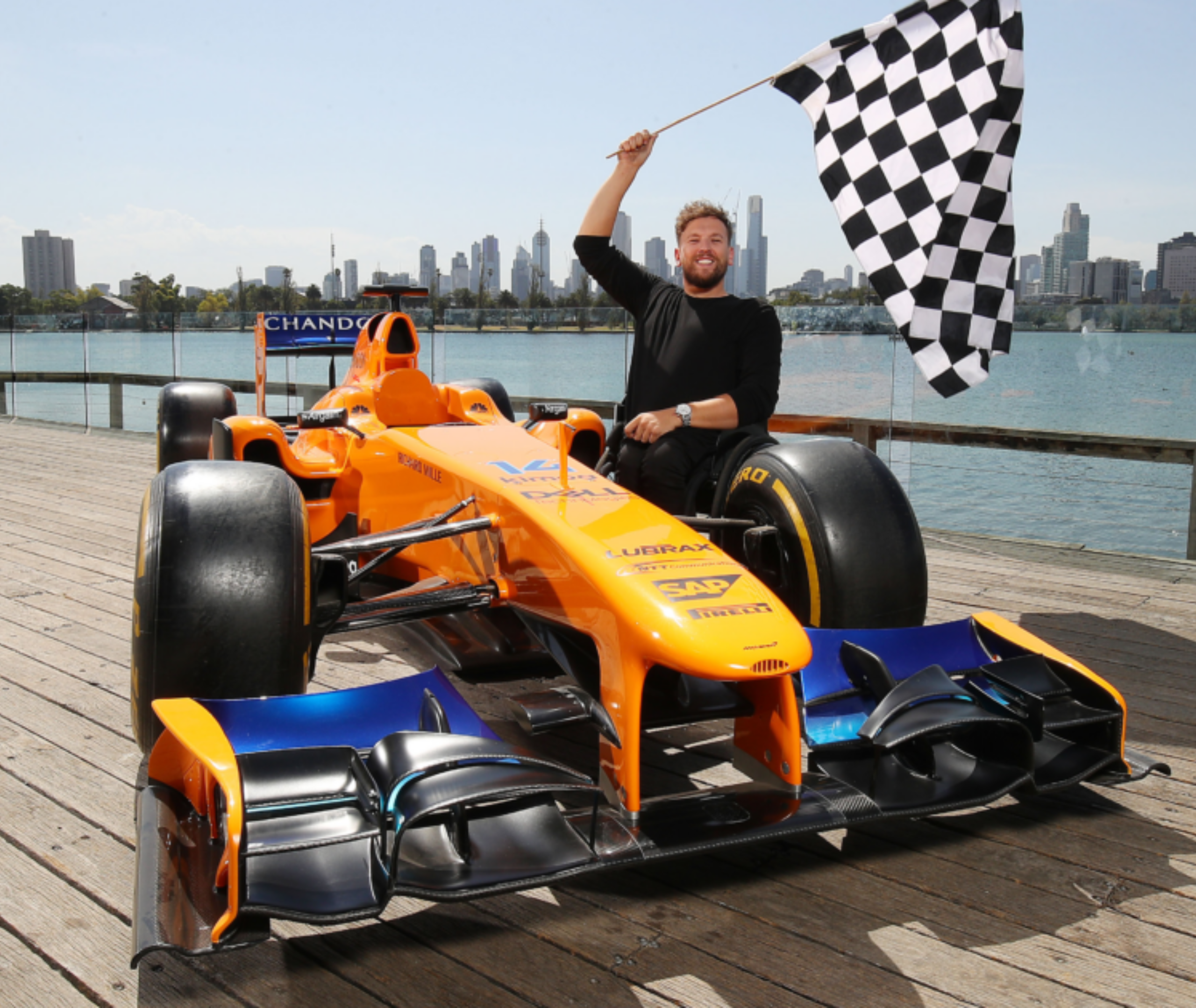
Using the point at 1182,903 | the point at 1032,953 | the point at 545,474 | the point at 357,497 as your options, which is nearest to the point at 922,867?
the point at 1032,953

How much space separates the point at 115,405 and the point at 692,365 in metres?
12.5

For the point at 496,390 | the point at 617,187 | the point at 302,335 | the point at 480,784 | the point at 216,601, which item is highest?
the point at 617,187

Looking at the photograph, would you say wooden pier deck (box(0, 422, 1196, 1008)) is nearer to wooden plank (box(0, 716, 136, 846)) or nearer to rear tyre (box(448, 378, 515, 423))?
wooden plank (box(0, 716, 136, 846))

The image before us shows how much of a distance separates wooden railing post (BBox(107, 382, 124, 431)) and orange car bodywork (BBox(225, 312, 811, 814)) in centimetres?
1071

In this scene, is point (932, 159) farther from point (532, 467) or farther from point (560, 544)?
point (560, 544)

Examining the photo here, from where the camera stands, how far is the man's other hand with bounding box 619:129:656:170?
4039mm

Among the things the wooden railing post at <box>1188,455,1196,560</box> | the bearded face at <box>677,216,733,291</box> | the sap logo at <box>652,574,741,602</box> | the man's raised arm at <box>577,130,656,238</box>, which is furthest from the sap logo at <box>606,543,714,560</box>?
the wooden railing post at <box>1188,455,1196,560</box>

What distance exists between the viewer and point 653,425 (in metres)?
3.79

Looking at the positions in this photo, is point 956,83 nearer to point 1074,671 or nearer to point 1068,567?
point 1074,671

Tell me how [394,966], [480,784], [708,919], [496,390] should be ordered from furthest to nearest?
[496,390], [708,919], [394,966], [480,784]

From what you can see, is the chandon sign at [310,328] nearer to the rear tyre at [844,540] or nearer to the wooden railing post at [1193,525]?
the rear tyre at [844,540]

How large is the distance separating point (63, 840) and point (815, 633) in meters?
2.01

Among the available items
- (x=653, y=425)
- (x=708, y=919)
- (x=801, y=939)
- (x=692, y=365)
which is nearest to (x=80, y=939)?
(x=708, y=919)

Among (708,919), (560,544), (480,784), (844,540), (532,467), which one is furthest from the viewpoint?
(532,467)
